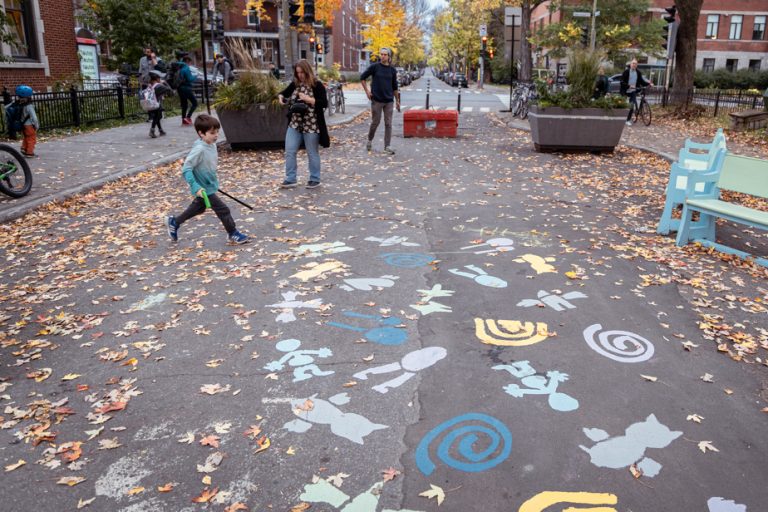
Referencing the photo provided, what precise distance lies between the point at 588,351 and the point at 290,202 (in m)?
5.61

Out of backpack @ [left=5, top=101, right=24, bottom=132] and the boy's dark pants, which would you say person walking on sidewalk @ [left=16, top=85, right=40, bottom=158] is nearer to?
backpack @ [left=5, top=101, right=24, bottom=132]

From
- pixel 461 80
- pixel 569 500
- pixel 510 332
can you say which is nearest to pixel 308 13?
pixel 461 80

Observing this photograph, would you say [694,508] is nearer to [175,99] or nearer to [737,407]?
[737,407]

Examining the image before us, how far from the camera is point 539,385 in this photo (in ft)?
12.6

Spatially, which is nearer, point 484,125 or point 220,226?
point 220,226

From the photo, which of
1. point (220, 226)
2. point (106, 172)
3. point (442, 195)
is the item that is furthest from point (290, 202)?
point (106, 172)

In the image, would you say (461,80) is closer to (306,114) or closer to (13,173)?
(306,114)

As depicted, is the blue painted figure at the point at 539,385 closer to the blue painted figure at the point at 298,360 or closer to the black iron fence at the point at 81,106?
the blue painted figure at the point at 298,360

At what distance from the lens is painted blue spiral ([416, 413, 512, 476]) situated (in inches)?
121

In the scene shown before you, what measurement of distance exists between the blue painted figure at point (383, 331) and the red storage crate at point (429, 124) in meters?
12.5

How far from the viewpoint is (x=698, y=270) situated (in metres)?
6.06

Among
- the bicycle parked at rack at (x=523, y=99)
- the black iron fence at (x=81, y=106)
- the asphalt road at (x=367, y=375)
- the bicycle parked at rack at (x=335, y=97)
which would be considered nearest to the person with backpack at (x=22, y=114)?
the black iron fence at (x=81, y=106)

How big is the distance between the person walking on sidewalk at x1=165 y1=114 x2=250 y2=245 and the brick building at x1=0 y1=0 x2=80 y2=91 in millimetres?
15761

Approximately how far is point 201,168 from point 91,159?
6751mm
